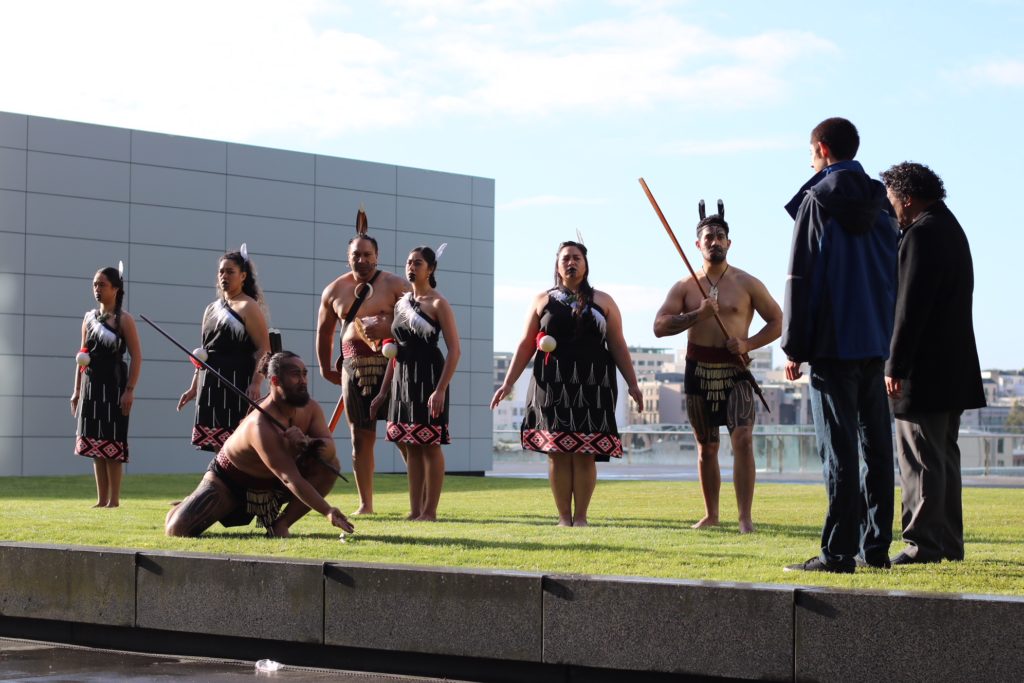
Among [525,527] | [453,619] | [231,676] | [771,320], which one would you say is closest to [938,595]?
[453,619]

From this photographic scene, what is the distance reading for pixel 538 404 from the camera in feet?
32.5

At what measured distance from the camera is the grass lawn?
6.32 metres

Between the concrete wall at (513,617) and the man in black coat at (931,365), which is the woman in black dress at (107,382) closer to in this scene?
the concrete wall at (513,617)

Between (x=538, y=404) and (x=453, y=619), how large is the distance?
3.92m

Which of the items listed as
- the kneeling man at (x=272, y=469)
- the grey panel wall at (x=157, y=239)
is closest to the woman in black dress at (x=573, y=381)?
the kneeling man at (x=272, y=469)

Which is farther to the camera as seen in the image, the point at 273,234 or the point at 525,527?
the point at 273,234

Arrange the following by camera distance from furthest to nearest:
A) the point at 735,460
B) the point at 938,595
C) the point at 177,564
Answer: the point at 735,460, the point at 177,564, the point at 938,595

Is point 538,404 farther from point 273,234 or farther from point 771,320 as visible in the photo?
point 273,234

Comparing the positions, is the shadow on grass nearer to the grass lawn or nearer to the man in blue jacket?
the grass lawn

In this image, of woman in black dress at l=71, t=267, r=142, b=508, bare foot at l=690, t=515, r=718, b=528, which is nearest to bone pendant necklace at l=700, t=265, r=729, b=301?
bare foot at l=690, t=515, r=718, b=528

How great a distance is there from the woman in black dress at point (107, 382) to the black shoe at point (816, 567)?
23.6ft

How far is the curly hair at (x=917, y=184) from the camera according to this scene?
7.41 meters

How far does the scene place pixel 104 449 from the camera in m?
12.1

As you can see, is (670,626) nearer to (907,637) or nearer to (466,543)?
(907,637)
